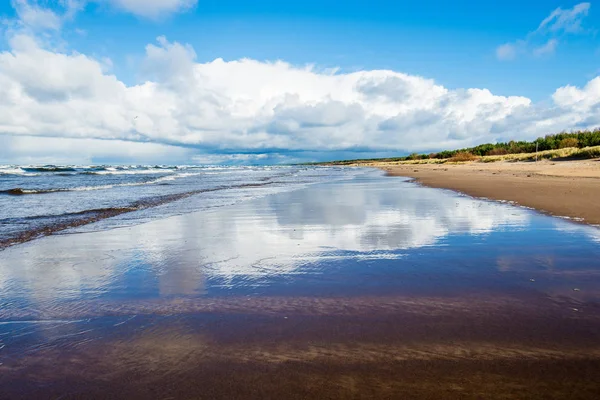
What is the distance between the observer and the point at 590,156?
39344 mm

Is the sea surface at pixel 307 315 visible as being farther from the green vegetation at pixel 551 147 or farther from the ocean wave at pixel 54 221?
the green vegetation at pixel 551 147

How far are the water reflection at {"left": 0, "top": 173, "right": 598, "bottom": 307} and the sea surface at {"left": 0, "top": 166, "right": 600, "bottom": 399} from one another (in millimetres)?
51

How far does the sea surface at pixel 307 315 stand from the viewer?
2.91 m

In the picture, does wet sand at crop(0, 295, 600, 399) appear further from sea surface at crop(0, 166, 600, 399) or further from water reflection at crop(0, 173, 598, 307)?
water reflection at crop(0, 173, 598, 307)

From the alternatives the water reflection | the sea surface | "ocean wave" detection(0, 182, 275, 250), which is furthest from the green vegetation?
"ocean wave" detection(0, 182, 275, 250)

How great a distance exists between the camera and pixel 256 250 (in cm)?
720

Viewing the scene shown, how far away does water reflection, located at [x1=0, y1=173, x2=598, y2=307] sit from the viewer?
5379 millimetres

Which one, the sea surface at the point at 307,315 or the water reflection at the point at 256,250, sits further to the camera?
the water reflection at the point at 256,250

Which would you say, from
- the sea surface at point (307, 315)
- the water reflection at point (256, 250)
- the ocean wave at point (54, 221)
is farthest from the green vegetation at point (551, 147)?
the ocean wave at point (54, 221)

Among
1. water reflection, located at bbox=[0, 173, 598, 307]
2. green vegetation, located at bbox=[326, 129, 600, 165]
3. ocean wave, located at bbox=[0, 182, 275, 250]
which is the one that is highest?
green vegetation, located at bbox=[326, 129, 600, 165]

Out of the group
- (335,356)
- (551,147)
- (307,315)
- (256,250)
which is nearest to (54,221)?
(256,250)

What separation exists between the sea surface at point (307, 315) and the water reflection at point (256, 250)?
0.05 m

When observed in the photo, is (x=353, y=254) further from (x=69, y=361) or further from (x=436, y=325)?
(x=69, y=361)

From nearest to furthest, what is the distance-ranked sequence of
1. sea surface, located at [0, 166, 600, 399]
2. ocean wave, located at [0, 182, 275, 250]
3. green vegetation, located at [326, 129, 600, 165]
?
sea surface, located at [0, 166, 600, 399]
ocean wave, located at [0, 182, 275, 250]
green vegetation, located at [326, 129, 600, 165]
